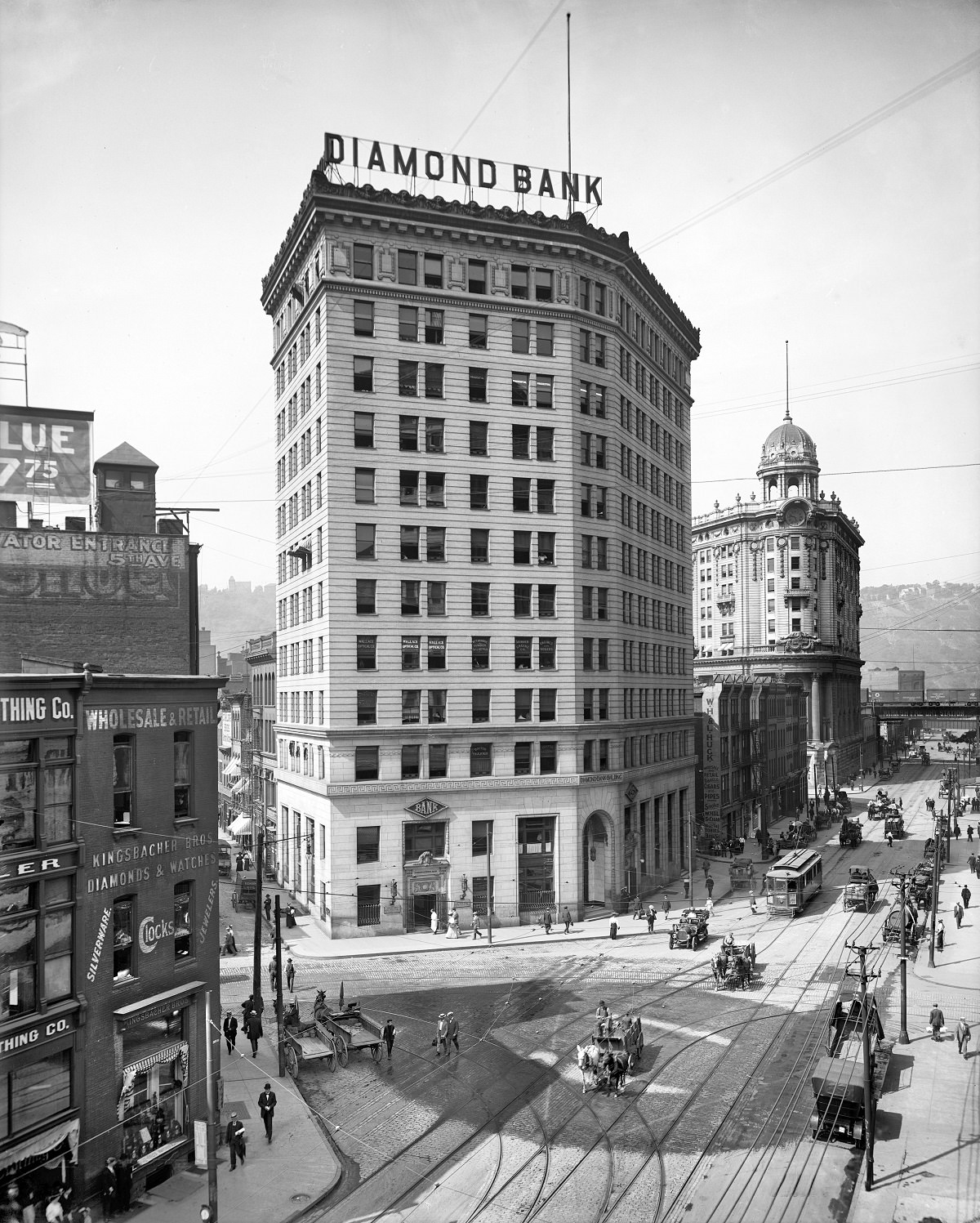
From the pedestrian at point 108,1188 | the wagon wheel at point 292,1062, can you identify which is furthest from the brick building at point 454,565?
the pedestrian at point 108,1188

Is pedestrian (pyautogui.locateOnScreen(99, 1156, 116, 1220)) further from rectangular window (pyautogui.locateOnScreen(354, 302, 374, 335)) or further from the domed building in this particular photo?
the domed building

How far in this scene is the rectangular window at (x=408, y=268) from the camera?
5469cm

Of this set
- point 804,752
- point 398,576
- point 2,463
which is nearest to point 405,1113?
point 2,463

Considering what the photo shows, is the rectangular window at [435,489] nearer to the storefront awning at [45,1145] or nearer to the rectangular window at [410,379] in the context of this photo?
the rectangular window at [410,379]

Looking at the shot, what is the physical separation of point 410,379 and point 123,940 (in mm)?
37534

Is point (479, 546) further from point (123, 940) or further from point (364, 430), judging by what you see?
point (123, 940)

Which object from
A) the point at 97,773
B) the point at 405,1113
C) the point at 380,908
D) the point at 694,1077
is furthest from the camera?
the point at 380,908

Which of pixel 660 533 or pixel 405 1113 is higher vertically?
pixel 660 533

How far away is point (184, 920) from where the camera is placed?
26594 millimetres

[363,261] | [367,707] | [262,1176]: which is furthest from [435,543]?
[262,1176]

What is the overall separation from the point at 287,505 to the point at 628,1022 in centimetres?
4288

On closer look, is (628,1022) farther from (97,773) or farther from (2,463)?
(2,463)

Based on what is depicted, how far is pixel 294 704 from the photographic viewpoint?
61.8 meters

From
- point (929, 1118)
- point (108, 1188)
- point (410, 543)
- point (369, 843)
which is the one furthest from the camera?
point (410, 543)
